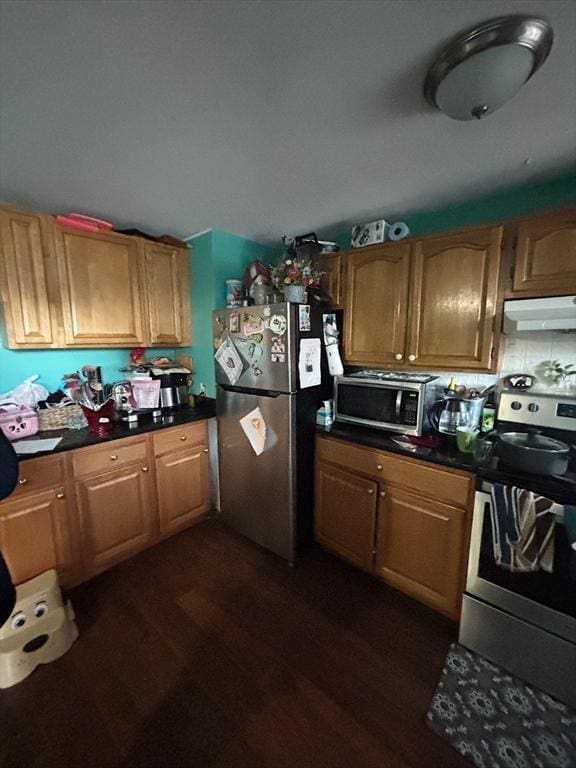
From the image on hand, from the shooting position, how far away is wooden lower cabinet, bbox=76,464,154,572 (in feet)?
5.86

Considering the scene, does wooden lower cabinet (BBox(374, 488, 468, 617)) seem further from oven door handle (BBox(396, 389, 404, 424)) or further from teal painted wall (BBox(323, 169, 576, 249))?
teal painted wall (BBox(323, 169, 576, 249))

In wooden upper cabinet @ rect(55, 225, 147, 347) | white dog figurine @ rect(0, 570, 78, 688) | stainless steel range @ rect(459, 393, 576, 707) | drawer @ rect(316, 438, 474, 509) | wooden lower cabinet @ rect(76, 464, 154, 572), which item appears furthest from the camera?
wooden upper cabinet @ rect(55, 225, 147, 347)

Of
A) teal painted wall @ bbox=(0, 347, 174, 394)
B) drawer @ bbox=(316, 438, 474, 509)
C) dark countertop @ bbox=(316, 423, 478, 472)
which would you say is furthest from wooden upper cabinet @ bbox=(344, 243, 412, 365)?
teal painted wall @ bbox=(0, 347, 174, 394)

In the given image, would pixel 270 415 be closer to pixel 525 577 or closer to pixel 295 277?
pixel 295 277

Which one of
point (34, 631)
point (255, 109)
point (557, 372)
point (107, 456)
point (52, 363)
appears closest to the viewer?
point (255, 109)

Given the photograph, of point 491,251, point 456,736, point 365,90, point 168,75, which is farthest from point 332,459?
point 168,75

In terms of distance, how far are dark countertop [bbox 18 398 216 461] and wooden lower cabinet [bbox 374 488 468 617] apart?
1410 millimetres

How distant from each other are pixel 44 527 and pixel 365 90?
241cm

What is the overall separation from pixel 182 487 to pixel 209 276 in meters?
1.58

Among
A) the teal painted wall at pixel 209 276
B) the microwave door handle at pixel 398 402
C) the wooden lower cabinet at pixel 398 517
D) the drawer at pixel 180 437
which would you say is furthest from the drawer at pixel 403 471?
the teal painted wall at pixel 209 276

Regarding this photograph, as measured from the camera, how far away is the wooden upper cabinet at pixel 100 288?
6.28ft

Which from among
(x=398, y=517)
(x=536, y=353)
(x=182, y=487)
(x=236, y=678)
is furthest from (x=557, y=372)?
(x=182, y=487)

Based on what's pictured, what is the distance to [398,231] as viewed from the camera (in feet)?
6.23

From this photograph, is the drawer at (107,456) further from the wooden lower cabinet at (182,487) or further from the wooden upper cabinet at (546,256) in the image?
the wooden upper cabinet at (546,256)
